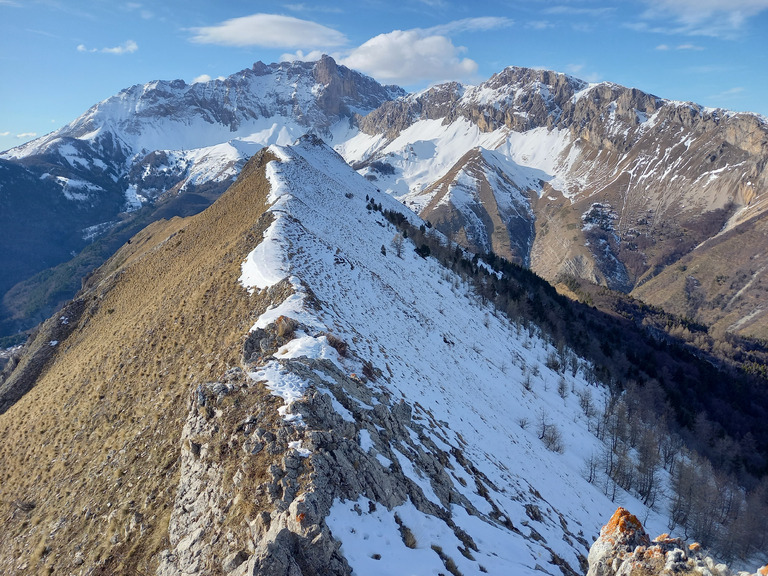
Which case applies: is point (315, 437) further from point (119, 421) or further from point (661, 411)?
point (661, 411)

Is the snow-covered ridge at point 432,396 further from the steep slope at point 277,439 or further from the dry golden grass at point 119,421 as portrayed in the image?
the dry golden grass at point 119,421

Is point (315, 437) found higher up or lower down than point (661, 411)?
higher up

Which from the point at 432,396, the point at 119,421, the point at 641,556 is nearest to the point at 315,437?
the point at 641,556

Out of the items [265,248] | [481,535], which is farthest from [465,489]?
[265,248]

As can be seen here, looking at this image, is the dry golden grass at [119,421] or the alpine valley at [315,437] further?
the dry golden grass at [119,421]

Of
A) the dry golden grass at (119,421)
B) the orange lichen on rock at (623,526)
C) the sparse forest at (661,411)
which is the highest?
the orange lichen on rock at (623,526)

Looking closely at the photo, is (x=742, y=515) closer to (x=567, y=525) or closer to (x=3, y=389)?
(x=567, y=525)

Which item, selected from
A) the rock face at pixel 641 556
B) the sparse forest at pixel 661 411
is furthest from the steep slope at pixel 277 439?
the sparse forest at pixel 661 411
